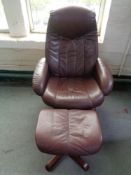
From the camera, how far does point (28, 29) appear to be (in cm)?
191

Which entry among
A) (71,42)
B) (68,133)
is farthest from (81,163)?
(71,42)

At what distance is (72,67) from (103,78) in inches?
15.2

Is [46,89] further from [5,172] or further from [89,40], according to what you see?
[5,172]

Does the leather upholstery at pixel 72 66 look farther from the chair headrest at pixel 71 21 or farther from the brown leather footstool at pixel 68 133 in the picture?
the brown leather footstool at pixel 68 133

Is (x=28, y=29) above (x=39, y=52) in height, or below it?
above

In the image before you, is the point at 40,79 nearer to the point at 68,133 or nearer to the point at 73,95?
the point at 73,95

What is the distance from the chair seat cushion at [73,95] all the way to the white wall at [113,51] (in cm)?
57

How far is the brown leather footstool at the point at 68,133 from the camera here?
108 cm

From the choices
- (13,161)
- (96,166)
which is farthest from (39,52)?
(96,166)

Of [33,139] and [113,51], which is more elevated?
[113,51]

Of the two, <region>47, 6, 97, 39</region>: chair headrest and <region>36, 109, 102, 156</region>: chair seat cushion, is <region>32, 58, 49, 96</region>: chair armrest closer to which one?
<region>36, 109, 102, 156</region>: chair seat cushion

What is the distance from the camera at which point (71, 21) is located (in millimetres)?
1481

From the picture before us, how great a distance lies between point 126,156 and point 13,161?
1015 mm

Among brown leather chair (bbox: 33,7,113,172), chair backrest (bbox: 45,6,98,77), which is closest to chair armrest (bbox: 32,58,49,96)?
brown leather chair (bbox: 33,7,113,172)
